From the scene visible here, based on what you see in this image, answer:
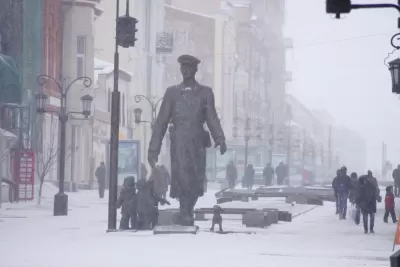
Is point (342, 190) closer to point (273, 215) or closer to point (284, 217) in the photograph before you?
point (284, 217)

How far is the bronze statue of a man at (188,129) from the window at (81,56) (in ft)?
107

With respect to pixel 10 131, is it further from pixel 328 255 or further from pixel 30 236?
pixel 328 255

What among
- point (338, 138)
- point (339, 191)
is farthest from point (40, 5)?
point (338, 138)

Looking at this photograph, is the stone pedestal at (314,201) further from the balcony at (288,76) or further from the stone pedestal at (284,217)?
the balcony at (288,76)

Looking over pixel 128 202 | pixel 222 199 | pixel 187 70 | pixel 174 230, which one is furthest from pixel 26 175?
pixel 174 230

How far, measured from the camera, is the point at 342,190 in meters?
28.9

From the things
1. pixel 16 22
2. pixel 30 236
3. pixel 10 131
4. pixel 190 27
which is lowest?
pixel 30 236

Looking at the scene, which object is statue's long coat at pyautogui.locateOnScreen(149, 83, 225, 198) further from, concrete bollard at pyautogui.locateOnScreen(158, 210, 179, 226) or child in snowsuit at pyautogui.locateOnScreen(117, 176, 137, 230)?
concrete bollard at pyautogui.locateOnScreen(158, 210, 179, 226)

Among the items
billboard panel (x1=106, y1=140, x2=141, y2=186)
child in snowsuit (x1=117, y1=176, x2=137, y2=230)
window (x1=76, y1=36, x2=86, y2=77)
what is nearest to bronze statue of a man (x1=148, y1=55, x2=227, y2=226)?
child in snowsuit (x1=117, y1=176, x2=137, y2=230)

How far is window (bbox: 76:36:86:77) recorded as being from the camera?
50.8 m

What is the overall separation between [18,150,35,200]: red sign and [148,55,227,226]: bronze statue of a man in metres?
18.6

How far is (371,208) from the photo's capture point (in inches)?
894

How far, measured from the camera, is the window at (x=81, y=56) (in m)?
50.8

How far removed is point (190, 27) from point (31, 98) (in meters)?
42.3
